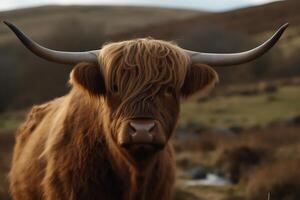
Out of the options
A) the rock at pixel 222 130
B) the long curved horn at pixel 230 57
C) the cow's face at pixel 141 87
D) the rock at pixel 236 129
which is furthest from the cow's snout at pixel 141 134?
the rock at pixel 236 129

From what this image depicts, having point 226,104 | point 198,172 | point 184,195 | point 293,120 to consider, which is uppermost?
point 184,195

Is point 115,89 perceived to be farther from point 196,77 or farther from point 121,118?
point 196,77

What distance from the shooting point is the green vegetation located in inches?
1211

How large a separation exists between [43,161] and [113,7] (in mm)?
101794

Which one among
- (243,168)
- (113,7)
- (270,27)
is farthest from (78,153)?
(113,7)

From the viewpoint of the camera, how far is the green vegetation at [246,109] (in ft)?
101

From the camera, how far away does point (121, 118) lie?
623 cm

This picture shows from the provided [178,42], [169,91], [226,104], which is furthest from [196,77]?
[178,42]

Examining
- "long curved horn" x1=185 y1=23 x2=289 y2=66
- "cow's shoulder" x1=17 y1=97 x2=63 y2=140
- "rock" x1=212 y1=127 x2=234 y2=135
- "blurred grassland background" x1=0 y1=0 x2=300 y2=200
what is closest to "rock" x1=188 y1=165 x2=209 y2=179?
"blurred grassland background" x1=0 y1=0 x2=300 y2=200

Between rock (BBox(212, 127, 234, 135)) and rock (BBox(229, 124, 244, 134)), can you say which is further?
rock (BBox(229, 124, 244, 134))

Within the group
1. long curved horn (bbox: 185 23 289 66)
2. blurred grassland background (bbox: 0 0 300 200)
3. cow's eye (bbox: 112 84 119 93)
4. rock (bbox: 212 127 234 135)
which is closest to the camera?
cow's eye (bbox: 112 84 119 93)

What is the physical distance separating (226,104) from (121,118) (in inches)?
1193

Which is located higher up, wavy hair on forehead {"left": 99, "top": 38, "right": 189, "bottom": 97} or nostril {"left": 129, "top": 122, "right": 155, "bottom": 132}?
wavy hair on forehead {"left": 99, "top": 38, "right": 189, "bottom": 97}

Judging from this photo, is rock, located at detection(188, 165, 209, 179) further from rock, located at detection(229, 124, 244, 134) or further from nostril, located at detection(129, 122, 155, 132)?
nostril, located at detection(129, 122, 155, 132)
